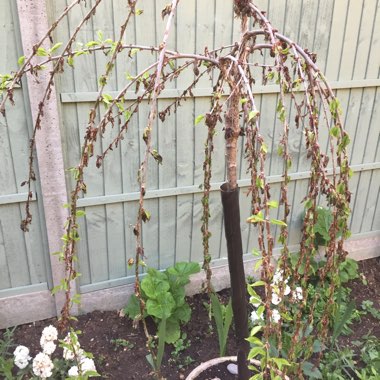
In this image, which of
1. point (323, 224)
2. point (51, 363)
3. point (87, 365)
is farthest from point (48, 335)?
point (323, 224)

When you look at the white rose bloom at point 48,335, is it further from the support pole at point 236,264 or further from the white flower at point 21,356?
the support pole at point 236,264

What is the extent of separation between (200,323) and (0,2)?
1.97m

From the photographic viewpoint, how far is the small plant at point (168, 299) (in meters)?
2.22

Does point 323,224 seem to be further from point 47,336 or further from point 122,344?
point 47,336

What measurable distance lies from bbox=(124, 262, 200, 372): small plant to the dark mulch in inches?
3.8

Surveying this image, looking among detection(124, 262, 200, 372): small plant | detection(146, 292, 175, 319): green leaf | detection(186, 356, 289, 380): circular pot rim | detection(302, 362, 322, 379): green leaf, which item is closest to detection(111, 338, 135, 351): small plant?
detection(124, 262, 200, 372): small plant

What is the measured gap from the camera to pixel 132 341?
2307 millimetres

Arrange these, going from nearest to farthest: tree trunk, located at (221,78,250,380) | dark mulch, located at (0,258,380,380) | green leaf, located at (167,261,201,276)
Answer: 1. tree trunk, located at (221,78,250,380)
2. dark mulch, located at (0,258,380,380)
3. green leaf, located at (167,261,201,276)

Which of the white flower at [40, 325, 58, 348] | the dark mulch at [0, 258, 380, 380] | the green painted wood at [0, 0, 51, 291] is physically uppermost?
the green painted wood at [0, 0, 51, 291]

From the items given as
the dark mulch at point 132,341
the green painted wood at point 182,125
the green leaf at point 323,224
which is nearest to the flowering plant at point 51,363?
the dark mulch at point 132,341

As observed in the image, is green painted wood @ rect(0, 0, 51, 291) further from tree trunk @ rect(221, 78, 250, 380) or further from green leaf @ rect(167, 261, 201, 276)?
tree trunk @ rect(221, 78, 250, 380)

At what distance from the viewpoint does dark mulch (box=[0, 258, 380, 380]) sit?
2.14 meters

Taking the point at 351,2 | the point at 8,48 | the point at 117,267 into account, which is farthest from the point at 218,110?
the point at 351,2

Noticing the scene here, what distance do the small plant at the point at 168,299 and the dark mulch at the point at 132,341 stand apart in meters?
0.10
